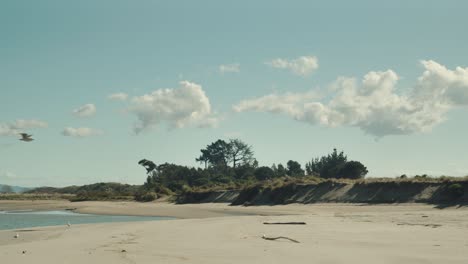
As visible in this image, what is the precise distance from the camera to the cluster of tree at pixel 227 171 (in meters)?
82.2

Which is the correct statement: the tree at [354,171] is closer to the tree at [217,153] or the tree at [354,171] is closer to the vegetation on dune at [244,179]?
the vegetation on dune at [244,179]

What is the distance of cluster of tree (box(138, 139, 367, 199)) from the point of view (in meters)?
82.2

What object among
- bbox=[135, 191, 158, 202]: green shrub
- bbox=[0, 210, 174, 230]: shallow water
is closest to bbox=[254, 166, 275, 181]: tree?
bbox=[135, 191, 158, 202]: green shrub

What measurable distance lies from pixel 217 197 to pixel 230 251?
51046 millimetres

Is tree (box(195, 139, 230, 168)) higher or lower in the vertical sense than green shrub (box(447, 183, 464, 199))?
higher

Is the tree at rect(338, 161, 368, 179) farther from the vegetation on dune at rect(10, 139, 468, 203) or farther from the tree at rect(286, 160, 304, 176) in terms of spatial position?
the tree at rect(286, 160, 304, 176)

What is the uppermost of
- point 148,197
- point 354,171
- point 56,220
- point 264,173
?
point 264,173

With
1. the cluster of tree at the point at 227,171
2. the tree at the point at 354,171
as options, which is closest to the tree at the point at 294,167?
the cluster of tree at the point at 227,171

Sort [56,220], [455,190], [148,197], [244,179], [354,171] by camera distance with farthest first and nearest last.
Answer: [244,179] < [148,197] < [354,171] < [56,220] < [455,190]

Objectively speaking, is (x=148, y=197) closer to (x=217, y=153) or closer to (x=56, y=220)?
(x=56, y=220)

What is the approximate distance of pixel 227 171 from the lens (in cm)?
12238

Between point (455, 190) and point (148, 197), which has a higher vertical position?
point (148, 197)

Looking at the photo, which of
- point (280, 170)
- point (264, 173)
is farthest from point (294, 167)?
point (264, 173)

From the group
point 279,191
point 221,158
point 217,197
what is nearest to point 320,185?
point 279,191
